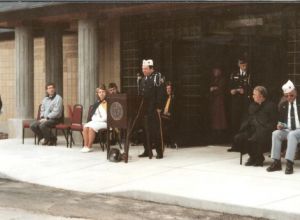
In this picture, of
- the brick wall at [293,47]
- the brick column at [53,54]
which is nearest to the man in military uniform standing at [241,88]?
the brick wall at [293,47]

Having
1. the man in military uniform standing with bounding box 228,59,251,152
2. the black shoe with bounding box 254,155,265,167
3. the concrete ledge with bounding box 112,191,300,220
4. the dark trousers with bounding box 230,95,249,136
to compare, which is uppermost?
the man in military uniform standing with bounding box 228,59,251,152

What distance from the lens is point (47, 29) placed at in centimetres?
1864

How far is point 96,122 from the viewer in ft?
47.6

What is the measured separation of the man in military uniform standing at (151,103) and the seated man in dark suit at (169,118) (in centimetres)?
124

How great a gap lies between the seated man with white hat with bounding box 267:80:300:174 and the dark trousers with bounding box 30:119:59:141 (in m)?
6.15

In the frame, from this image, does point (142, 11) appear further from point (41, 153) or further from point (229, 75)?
point (41, 153)

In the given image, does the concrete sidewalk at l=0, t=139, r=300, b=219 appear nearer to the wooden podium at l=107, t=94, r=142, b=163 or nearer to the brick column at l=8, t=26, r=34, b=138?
the wooden podium at l=107, t=94, r=142, b=163

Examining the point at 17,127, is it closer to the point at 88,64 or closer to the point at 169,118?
the point at 88,64

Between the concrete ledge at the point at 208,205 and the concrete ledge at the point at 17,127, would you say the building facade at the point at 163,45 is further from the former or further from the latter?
the concrete ledge at the point at 208,205

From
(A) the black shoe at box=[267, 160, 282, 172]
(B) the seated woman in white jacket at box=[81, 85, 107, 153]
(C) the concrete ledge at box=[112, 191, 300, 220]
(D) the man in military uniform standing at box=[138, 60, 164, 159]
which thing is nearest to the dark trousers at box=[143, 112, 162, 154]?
(D) the man in military uniform standing at box=[138, 60, 164, 159]

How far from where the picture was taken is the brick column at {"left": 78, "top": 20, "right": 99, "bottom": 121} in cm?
1641

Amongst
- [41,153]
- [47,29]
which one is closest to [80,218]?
[41,153]

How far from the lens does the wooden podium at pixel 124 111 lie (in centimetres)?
1273

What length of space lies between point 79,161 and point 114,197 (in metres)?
3.44
